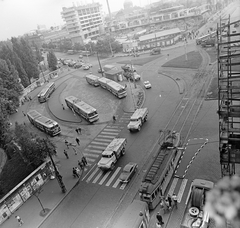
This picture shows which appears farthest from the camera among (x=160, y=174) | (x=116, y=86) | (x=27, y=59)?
(x=27, y=59)

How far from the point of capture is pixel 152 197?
1930 cm

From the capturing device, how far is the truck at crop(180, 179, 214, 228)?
16266 millimetres

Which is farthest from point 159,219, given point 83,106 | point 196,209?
point 83,106

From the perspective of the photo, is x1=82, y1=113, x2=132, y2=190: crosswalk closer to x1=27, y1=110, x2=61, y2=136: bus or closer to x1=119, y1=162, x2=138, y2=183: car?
x1=119, y1=162, x2=138, y2=183: car

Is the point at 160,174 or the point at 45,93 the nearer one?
the point at 160,174

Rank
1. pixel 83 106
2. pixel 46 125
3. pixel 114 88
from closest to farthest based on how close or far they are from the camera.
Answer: pixel 46 125 < pixel 83 106 < pixel 114 88

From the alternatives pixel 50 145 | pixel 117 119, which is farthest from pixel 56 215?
pixel 117 119

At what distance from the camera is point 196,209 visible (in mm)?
17203

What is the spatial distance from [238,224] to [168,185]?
745 inches

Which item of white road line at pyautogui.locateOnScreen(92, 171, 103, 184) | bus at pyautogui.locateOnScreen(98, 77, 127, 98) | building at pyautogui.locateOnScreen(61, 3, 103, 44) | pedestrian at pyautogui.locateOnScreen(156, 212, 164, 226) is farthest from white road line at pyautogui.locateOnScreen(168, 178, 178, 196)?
building at pyautogui.locateOnScreen(61, 3, 103, 44)

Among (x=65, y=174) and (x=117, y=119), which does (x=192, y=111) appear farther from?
(x=65, y=174)

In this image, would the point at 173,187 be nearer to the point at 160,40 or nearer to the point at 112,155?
the point at 112,155

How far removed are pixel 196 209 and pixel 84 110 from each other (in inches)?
973

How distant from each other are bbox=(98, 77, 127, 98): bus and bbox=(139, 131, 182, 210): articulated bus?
20.9 meters
